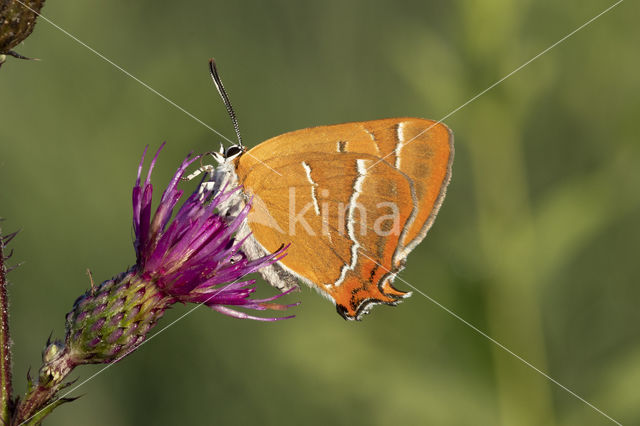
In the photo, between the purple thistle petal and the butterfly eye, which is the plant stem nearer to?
the purple thistle petal

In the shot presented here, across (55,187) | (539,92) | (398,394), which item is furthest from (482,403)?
(55,187)

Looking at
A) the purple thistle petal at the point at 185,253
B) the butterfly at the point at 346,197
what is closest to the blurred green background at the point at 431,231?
the butterfly at the point at 346,197

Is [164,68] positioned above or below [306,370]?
above

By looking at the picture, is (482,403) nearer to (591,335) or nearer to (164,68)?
(591,335)

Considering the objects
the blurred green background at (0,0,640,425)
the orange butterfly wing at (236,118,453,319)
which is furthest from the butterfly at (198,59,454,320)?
the blurred green background at (0,0,640,425)

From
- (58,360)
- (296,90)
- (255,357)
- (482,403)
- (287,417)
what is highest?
(296,90)

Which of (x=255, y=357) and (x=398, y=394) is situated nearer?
(x=398, y=394)

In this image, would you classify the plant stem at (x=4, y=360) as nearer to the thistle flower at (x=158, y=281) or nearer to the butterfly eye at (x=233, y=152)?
the thistle flower at (x=158, y=281)
